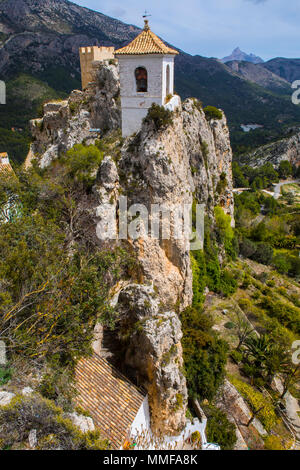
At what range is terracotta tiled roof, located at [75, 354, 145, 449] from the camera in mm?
10555

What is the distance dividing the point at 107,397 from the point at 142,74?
1771 cm

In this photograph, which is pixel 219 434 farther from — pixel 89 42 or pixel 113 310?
pixel 89 42

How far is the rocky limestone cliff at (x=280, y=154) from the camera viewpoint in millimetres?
94444

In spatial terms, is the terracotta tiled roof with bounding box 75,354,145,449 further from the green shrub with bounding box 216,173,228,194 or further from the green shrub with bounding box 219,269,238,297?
the green shrub with bounding box 216,173,228,194

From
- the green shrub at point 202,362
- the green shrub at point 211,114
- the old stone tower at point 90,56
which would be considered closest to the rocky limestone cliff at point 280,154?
the green shrub at point 211,114

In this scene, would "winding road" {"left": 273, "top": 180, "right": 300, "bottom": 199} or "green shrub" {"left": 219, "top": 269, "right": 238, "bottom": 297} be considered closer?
"green shrub" {"left": 219, "top": 269, "right": 238, "bottom": 297}

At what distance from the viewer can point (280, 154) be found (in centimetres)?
9556

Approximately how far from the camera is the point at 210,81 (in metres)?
189

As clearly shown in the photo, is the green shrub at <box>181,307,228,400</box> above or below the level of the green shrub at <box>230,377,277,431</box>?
above

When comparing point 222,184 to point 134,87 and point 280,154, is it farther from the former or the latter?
point 280,154

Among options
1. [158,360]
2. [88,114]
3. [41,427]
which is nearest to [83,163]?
[88,114]

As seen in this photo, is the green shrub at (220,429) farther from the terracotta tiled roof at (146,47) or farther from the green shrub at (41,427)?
the terracotta tiled roof at (146,47)

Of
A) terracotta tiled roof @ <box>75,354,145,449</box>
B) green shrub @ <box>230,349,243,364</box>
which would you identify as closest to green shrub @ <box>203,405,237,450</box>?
terracotta tiled roof @ <box>75,354,145,449</box>
